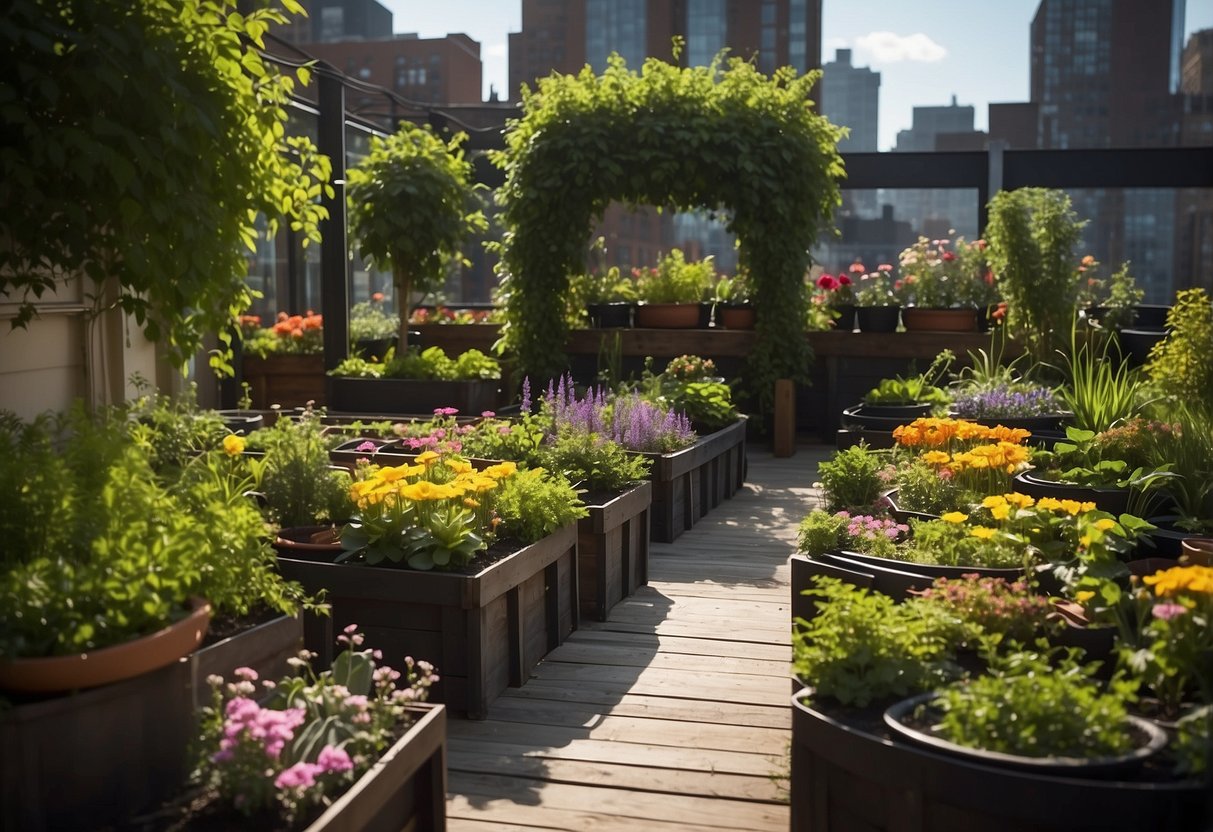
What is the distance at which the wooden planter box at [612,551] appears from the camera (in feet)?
14.4

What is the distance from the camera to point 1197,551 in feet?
9.04

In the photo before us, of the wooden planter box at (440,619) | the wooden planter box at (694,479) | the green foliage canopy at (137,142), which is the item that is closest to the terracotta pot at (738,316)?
the wooden planter box at (694,479)

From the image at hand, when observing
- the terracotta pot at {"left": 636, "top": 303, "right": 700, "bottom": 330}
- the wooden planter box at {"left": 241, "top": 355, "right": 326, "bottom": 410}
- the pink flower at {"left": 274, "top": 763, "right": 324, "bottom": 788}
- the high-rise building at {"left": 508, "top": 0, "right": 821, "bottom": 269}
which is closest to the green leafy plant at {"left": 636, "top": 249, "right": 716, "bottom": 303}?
the terracotta pot at {"left": 636, "top": 303, "right": 700, "bottom": 330}

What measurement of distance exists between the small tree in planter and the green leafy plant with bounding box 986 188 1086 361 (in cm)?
386

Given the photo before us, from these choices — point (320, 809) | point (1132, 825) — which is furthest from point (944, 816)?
point (320, 809)

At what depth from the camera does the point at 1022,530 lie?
3.18m

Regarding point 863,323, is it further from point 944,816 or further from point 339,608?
point 944,816

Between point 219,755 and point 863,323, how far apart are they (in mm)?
8020

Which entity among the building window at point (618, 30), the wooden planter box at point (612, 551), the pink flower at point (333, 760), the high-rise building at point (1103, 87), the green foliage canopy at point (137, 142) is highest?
the building window at point (618, 30)

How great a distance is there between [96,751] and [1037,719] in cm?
162

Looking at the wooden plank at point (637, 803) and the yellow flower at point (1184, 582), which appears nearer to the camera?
the yellow flower at point (1184, 582)

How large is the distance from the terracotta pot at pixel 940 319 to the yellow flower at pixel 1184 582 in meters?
7.20

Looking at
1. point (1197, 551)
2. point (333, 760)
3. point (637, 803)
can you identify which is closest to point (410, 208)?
point (637, 803)

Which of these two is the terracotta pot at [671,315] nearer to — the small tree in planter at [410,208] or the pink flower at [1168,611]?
the small tree in planter at [410,208]
